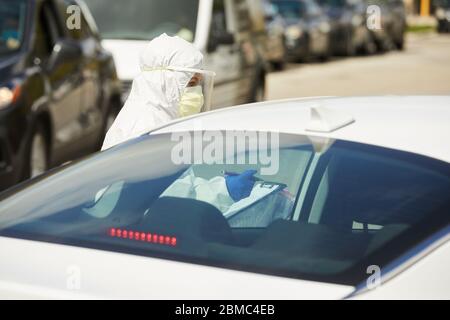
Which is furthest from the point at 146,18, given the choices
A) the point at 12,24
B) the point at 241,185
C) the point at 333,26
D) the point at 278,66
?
the point at 333,26

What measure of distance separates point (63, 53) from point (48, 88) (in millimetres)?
568

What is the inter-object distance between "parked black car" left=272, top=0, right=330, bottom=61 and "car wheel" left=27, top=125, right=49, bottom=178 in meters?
17.8

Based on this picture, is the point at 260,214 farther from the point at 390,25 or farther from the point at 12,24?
the point at 390,25

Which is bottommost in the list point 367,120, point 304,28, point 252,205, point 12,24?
point 304,28

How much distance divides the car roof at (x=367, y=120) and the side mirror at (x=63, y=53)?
540 centimetres

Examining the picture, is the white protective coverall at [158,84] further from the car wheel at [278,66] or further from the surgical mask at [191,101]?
the car wheel at [278,66]

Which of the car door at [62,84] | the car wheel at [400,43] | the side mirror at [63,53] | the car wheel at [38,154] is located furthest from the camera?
the car wheel at [400,43]

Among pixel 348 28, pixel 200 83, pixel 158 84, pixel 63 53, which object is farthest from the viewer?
pixel 348 28

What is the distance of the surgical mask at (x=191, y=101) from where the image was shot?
17.7ft

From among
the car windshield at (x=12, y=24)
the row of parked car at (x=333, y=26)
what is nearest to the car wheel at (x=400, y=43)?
the row of parked car at (x=333, y=26)

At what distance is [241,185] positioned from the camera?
3967 mm

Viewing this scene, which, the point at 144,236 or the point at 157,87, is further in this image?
the point at 157,87

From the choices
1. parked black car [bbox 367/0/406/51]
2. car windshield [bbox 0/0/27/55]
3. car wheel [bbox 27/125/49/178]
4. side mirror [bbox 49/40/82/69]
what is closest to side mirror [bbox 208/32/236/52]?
side mirror [bbox 49/40/82/69]

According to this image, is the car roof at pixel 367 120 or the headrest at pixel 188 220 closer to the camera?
the headrest at pixel 188 220
